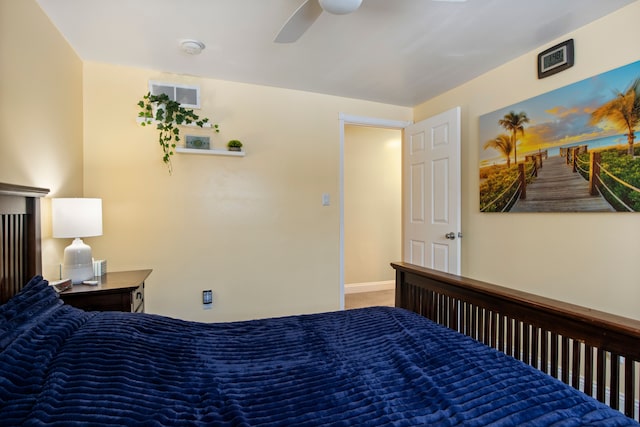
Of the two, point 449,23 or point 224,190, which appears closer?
point 449,23

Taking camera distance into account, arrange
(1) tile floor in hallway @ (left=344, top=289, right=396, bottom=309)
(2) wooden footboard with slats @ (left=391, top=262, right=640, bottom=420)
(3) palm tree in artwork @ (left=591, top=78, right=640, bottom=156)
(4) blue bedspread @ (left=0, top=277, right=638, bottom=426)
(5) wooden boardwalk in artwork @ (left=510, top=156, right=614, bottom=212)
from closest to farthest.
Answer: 1. (4) blue bedspread @ (left=0, top=277, right=638, bottom=426)
2. (2) wooden footboard with slats @ (left=391, top=262, right=640, bottom=420)
3. (3) palm tree in artwork @ (left=591, top=78, right=640, bottom=156)
4. (5) wooden boardwalk in artwork @ (left=510, top=156, right=614, bottom=212)
5. (1) tile floor in hallway @ (left=344, top=289, right=396, bottom=309)

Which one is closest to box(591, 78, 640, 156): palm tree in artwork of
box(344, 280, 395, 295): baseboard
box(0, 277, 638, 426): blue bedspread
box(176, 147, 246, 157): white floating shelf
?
box(0, 277, 638, 426): blue bedspread

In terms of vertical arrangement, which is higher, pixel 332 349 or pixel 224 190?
pixel 224 190

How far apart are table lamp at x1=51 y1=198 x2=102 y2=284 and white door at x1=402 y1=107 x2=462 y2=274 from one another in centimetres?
267

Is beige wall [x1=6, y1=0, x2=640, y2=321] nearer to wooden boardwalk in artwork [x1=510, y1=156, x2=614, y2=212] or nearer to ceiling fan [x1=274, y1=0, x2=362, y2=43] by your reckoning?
wooden boardwalk in artwork [x1=510, y1=156, x2=614, y2=212]

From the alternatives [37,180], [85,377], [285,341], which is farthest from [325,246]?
[85,377]

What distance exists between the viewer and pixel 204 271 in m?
2.78

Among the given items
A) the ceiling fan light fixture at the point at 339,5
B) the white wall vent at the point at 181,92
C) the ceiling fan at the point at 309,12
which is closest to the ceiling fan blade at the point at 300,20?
the ceiling fan at the point at 309,12

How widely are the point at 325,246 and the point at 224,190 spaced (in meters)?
1.12

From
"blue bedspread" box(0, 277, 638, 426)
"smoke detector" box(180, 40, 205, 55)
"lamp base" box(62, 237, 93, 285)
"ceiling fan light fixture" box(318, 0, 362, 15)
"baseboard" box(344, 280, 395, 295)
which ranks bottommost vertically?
"baseboard" box(344, 280, 395, 295)

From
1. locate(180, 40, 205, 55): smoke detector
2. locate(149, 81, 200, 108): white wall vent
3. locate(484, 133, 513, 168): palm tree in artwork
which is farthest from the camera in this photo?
locate(149, 81, 200, 108): white wall vent

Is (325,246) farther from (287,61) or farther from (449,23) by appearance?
(449,23)

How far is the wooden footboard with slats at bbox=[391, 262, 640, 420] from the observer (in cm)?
103

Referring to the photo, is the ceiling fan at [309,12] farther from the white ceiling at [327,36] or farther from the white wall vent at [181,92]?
the white wall vent at [181,92]
